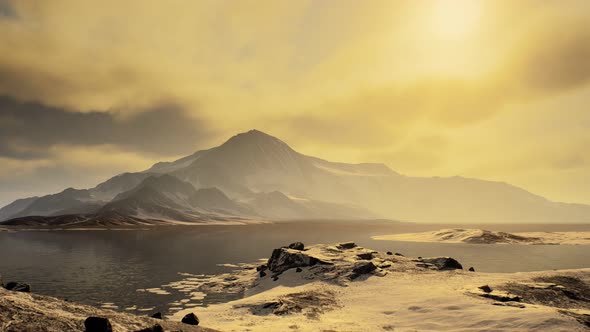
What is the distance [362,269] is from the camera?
40.8m

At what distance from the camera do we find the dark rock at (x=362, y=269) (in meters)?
40.1

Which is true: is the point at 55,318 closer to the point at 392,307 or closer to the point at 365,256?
the point at 392,307

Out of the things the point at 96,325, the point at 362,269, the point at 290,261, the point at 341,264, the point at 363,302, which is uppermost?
the point at 96,325

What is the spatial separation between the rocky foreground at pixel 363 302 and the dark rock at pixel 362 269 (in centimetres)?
8

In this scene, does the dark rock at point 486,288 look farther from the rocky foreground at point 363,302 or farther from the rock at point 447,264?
the rock at point 447,264

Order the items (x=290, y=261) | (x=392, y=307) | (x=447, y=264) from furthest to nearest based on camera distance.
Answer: (x=290, y=261) < (x=447, y=264) < (x=392, y=307)

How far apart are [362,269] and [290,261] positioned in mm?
10851

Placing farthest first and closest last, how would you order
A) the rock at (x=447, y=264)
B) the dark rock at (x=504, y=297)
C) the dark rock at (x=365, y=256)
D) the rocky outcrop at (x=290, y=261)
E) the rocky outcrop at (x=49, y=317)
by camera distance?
the dark rock at (x=365, y=256)
the rocky outcrop at (x=290, y=261)
the rock at (x=447, y=264)
the dark rock at (x=504, y=297)
the rocky outcrop at (x=49, y=317)

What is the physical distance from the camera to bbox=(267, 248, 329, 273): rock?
149 ft

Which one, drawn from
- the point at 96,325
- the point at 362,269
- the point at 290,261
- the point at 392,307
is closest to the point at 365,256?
the point at 362,269

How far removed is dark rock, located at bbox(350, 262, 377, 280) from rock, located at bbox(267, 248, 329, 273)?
18.0 ft

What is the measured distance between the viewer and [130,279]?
45.5 m

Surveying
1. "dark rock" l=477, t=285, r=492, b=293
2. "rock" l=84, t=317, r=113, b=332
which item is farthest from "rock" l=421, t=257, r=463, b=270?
"rock" l=84, t=317, r=113, b=332

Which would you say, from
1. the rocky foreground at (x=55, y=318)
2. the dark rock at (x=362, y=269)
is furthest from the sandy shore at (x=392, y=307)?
the rocky foreground at (x=55, y=318)
